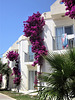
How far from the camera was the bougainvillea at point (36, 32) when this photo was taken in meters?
13.7

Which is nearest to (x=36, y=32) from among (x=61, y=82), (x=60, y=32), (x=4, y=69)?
(x=60, y=32)

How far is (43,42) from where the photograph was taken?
553 inches

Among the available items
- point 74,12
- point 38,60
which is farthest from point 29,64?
point 74,12

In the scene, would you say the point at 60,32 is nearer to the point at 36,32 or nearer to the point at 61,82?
the point at 36,32

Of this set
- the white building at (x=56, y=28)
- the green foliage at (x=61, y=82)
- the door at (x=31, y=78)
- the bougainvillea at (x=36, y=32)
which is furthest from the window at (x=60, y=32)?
the green foliage at (x=61, y=82)

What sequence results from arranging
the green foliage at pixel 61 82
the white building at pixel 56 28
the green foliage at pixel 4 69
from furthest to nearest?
1. the green foliage at pixel 4 69
2. the white building at pixel 56 28
3. the green foliage at pixel 61 82

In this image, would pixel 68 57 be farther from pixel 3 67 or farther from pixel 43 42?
pixel 3 67

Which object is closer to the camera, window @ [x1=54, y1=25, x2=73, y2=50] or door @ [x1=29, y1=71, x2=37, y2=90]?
window @ [x1=54, y1=25, x2=73, y2=50]

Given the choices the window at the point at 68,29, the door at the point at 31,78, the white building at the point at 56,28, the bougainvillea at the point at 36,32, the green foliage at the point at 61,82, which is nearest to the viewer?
the green foliage at the point at 61,82

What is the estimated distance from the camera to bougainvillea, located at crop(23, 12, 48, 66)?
13.7 m

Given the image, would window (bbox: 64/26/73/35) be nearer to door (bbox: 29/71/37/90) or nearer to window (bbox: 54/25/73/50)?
window (bbox: 54/25/73/50)

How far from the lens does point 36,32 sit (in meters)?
14.1

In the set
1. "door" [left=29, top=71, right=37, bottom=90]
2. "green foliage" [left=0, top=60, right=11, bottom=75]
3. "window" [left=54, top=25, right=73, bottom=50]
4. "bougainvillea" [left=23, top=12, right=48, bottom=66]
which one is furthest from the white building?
"green foliage" [left=0, top=60, right=11, bottom=75]

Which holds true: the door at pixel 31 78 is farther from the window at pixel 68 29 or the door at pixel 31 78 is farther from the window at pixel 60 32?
the window at pixel 68 29
